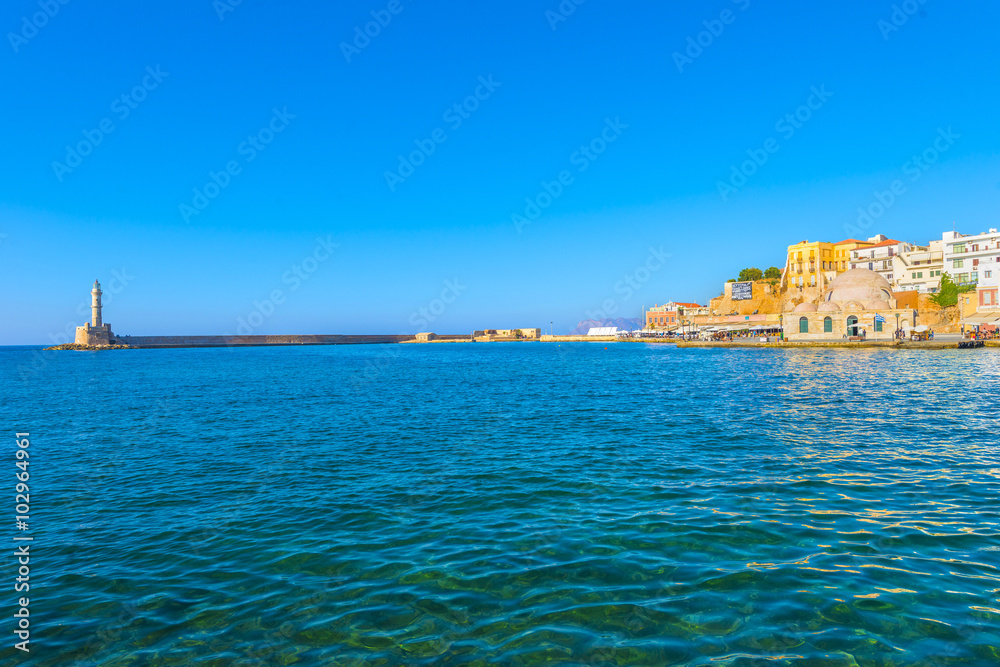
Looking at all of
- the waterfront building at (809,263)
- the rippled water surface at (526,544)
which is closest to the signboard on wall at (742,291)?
the waterfront building at (809,263)

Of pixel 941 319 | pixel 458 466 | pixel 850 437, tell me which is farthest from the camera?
pixel 941 319

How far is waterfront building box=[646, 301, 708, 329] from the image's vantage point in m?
182

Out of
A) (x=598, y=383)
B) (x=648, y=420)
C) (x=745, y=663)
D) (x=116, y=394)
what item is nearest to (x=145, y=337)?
(x=116, y=394)

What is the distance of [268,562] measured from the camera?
28.7 feet

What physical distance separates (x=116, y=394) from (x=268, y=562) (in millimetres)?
35142

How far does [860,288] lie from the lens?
86625 mm

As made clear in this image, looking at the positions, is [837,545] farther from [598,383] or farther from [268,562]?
[598,383]

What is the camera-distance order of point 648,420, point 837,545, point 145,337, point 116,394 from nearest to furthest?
point 837,545 → point 648,420 → point 116,394 → point 145,337

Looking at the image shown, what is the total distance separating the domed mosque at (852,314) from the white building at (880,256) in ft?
76.9

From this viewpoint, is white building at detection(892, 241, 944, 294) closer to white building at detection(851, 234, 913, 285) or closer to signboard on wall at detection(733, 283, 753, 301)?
white building at detection(851, 234, 913, 285)

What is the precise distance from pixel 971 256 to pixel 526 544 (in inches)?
4105

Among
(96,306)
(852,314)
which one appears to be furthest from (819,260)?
(96,306)

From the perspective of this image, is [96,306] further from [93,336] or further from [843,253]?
[843,253]

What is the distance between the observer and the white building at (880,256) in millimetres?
108812
